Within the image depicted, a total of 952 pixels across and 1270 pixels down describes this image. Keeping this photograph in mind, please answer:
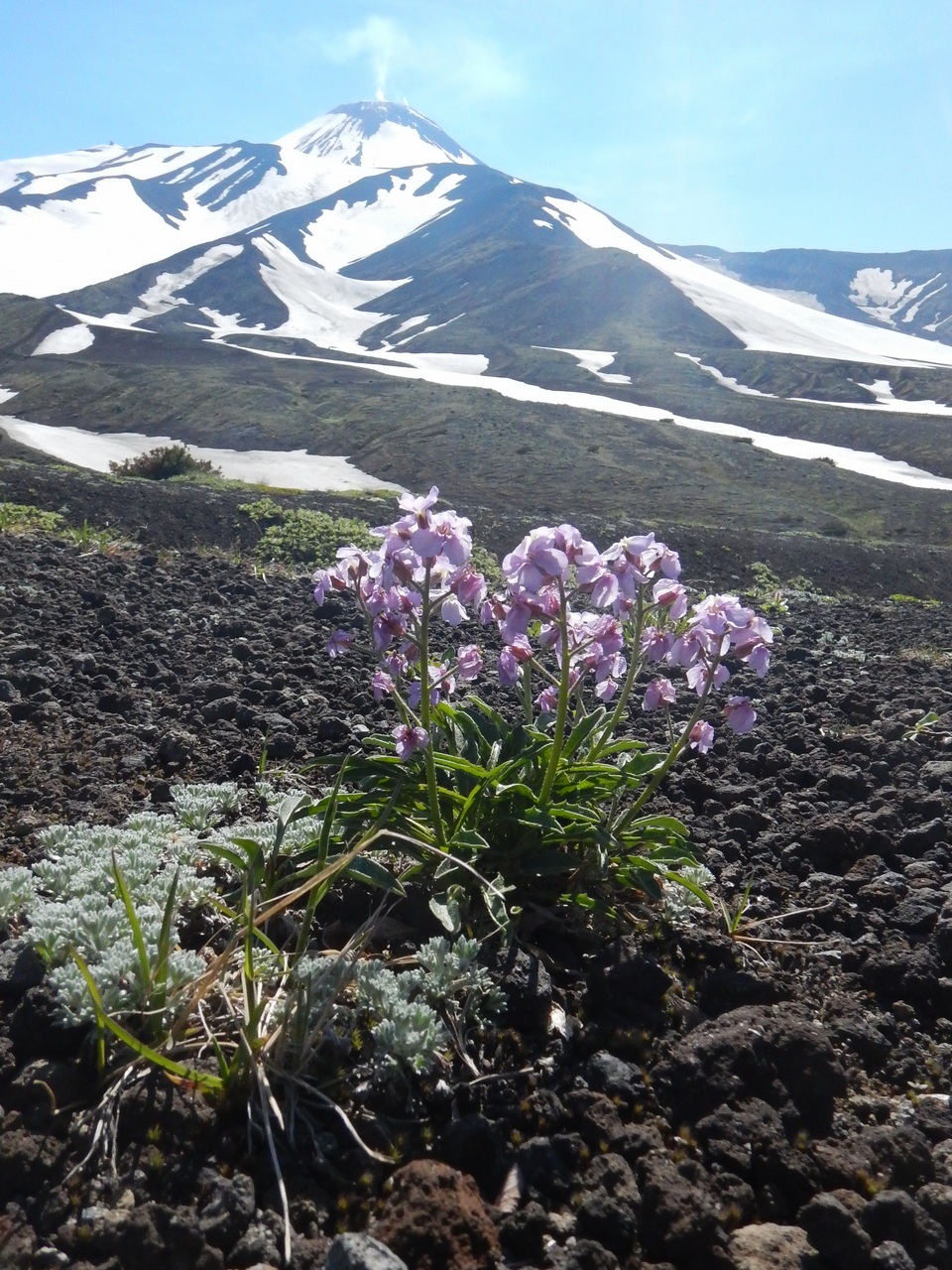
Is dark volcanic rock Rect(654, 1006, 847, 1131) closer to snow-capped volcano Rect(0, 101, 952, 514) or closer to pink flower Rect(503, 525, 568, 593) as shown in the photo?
pink flower Rect(503, 525, 568, 593)

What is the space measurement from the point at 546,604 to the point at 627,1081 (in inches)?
56.3

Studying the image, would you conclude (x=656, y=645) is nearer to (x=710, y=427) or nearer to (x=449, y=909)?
(x=449, y=909)

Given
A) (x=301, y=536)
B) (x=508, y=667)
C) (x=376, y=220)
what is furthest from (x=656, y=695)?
(x=376, y=220)

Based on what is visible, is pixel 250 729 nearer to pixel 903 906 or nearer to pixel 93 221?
pixel 903 906

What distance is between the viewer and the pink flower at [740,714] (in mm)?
3158

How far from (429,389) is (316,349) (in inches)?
1208

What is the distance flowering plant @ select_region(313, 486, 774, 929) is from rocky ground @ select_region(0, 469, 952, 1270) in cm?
27

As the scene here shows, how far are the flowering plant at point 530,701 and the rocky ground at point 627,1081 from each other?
0.88 ft

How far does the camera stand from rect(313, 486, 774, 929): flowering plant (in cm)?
290

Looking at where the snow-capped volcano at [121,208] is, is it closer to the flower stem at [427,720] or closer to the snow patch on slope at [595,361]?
the snow patch on slope at [595,361]

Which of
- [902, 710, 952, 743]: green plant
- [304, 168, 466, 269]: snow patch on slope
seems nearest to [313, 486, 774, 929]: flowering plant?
[902, 710, 952, 743]: green plant

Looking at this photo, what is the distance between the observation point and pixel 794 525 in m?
24.3

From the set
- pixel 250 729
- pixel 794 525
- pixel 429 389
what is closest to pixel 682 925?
pixel 250 729

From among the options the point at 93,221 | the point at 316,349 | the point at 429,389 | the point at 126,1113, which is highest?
the point at 93,221
